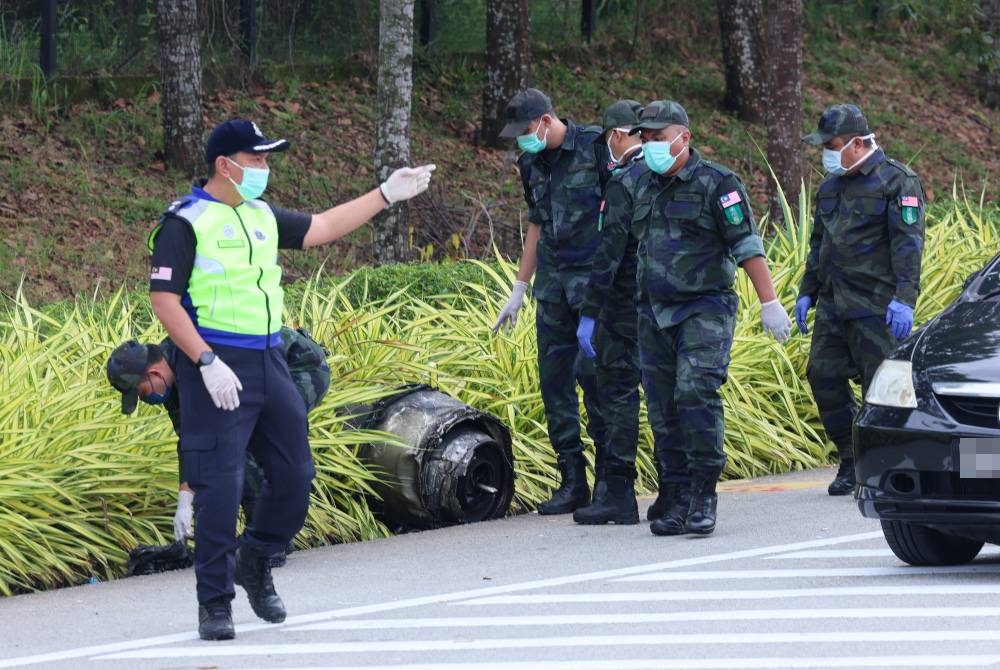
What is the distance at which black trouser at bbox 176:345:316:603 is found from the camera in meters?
6.30

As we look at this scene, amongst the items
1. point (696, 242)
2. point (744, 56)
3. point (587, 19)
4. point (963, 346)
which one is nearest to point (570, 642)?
point (963, 346)

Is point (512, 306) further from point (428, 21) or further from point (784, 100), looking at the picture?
point (428, 21)

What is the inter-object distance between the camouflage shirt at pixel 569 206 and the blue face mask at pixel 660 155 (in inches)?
29.8

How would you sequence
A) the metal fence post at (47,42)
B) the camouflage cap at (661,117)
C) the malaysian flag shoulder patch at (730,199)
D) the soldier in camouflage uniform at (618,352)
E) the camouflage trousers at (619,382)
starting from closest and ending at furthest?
the malaysian flag shoulder patch at (730,199)
the camouflage cap at (661,117)
the soldier in camouflage uniform at (618,352)
the camouflage trousers at (619,382)
the metal fence post at (47,42)

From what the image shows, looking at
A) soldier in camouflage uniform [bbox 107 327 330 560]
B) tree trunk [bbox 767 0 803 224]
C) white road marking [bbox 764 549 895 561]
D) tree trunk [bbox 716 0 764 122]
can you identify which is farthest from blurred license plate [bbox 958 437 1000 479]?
tree trunk [bbox 716 0 764 122]

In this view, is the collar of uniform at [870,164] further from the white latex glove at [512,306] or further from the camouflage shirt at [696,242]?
the white latex glove at [512,306]

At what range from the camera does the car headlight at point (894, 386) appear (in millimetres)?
6969

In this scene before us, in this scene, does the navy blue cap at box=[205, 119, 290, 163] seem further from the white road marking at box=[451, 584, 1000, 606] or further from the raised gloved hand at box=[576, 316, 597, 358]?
the raised gloved hand at box=[576, 316, 597, 358]

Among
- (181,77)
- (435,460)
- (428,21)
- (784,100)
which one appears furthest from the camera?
(428,21)

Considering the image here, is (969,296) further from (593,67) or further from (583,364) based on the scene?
(593,67)

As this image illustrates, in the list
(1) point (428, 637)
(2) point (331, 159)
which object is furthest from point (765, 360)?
(2) point (331, 159)

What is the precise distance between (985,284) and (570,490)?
242 cm

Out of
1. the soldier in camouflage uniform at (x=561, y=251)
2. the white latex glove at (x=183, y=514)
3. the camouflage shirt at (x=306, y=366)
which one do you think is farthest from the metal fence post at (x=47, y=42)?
the white latex glove at (x=183, y=514)

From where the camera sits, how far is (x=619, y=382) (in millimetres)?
8836
